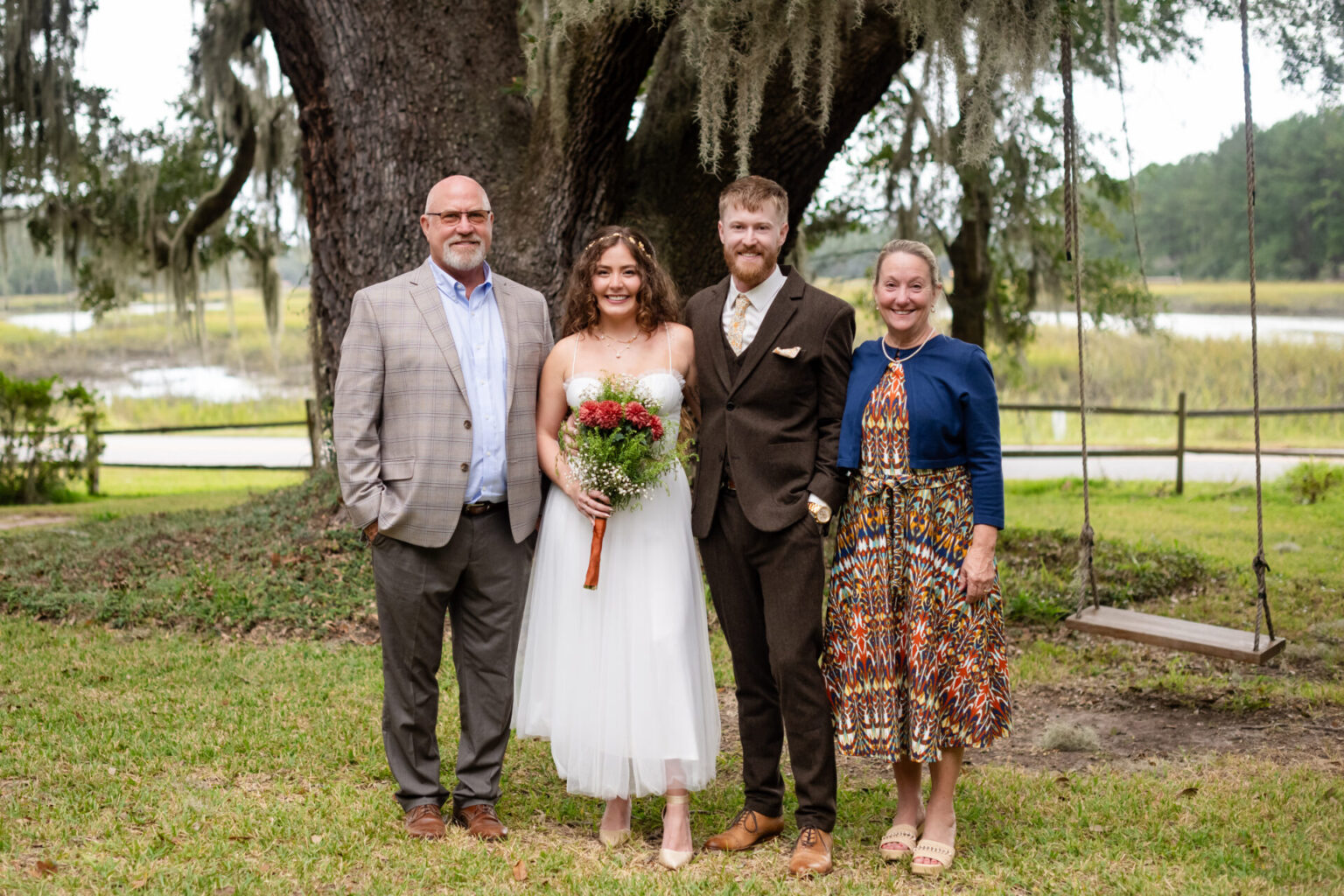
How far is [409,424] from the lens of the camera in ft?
11.7

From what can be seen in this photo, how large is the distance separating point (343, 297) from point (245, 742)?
10.5ft

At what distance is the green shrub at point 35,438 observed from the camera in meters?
12.0

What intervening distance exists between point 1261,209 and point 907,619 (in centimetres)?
2986

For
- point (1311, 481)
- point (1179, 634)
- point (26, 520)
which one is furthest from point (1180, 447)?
point (26, 520)

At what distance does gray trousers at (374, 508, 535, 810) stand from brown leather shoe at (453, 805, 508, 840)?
0.03 metres

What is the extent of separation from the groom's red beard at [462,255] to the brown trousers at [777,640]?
1.08 m

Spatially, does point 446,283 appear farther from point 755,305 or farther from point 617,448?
point 755,305

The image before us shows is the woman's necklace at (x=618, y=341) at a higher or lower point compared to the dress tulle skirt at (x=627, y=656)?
higher

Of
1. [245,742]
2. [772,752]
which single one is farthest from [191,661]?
[772,752]

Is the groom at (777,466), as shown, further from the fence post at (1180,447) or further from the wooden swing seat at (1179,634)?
the fence post at (1180,447)

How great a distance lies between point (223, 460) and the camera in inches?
800

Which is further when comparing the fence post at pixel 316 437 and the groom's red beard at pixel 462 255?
the fence post at pixel 316 437

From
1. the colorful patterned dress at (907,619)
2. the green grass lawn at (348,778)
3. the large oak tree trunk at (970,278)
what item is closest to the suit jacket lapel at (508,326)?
the colorful patterned dress at (907,619)

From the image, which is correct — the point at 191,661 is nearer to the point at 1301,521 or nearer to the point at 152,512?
the point at 152,512
